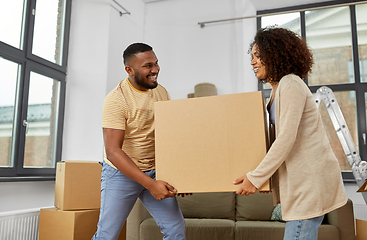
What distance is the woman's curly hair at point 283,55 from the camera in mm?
1171

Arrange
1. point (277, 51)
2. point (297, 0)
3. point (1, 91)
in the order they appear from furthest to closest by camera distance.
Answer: point (297, 0) < point (1, 91) < point (277, 51)

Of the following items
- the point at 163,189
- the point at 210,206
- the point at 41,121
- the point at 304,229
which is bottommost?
Answer: the point at 210,206

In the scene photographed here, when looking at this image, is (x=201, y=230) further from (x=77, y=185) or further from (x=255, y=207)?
(x=77, y=185)

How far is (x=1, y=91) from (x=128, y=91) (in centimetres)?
154

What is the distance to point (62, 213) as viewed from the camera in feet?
7.36

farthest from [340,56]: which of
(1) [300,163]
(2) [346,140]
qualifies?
(1) [300,163]

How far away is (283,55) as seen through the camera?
3.84 ft

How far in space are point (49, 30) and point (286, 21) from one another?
100 inches

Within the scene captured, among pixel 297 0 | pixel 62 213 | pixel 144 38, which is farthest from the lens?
pixel 144 38

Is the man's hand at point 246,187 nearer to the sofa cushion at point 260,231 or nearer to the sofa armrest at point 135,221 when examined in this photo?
the sofa cushion at point 260,231

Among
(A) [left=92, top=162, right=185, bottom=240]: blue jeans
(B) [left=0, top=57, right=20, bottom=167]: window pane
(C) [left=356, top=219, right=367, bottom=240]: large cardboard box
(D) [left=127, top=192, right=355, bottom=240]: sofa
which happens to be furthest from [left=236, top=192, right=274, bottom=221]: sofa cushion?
(B) [left=0, top=57, right=20, bottom=167]: window pane

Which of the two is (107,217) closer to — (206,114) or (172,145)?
(172,145)

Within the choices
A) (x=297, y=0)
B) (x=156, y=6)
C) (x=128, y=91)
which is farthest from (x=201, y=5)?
(x=128, y=91)

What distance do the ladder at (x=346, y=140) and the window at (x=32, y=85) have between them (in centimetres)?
236
